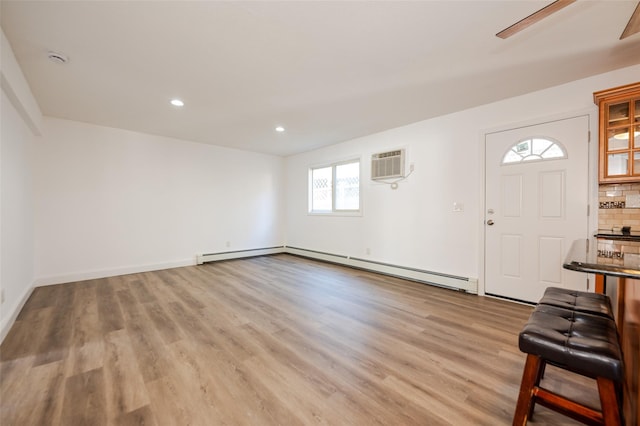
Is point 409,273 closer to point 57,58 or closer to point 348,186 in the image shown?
point 348,186

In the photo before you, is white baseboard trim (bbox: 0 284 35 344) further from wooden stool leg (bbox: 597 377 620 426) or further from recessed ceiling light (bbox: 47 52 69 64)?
wooden stool leg (bbox: 597 377 620 426)

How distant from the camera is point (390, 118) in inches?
153

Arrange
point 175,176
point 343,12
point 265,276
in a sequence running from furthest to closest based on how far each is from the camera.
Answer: point 175,176
point 265,276
point 343,12

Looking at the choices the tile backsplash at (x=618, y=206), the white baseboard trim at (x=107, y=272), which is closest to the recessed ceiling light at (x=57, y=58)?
the white baseboard trim at (x=107, y=272)

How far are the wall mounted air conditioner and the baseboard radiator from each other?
1514mm

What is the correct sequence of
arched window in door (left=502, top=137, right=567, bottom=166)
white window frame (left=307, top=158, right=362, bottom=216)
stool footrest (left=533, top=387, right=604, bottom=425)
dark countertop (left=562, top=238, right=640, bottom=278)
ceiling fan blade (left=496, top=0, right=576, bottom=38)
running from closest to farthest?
dark countertop (left=562, top=238, right=640, bottom=278) < stool footrest (left=533, top=387, right=604, bottom=425) < ceiling fan blade (left=496, top=0, right=576, bottom=38) < arched window in door (left=502, top=137, right=567, bottom=166) < white window frame (left=307, top=158, right=362, bottom=216)

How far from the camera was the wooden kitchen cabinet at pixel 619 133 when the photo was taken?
90.3 inches

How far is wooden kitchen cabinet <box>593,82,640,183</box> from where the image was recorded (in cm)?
229

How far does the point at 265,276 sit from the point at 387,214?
2.32 meters

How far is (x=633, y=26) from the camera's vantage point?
6.22 ft

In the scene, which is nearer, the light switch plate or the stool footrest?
the stool footrest

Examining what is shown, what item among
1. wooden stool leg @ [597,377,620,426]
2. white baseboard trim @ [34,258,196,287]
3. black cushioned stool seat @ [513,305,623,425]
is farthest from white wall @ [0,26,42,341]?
wooden stool leg @ [597,377,620,426]

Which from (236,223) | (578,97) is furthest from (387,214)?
(236,223)

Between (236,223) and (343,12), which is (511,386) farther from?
(236,223)
